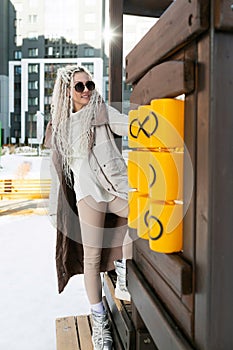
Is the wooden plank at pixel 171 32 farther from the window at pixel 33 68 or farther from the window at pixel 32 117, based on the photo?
the window at pixel 33 68

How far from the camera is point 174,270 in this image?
0.89 m

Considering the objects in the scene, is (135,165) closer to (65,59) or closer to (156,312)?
(156,312)

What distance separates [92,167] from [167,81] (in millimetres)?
648

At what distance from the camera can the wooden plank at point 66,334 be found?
68.7 inches

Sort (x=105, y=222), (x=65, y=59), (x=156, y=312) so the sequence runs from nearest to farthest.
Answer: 1. (x=156, y=312)
2. (x=105, y=222)
3. (x=65, y=59)

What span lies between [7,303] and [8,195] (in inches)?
162

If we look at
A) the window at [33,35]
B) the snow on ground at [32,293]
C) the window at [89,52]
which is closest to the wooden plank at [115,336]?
the snow on ground at [32,293]

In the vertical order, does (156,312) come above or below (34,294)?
above

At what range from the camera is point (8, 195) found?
6.45 meters

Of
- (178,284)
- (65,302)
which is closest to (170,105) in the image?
(178,284)

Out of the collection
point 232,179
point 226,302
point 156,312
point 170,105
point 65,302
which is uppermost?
point 170,105

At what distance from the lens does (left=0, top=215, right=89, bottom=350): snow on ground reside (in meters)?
2.09

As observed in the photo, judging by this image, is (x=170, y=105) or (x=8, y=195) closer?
(x=170, y=105)

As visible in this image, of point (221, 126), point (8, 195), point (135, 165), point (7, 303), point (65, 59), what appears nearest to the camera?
point (221, 126)
